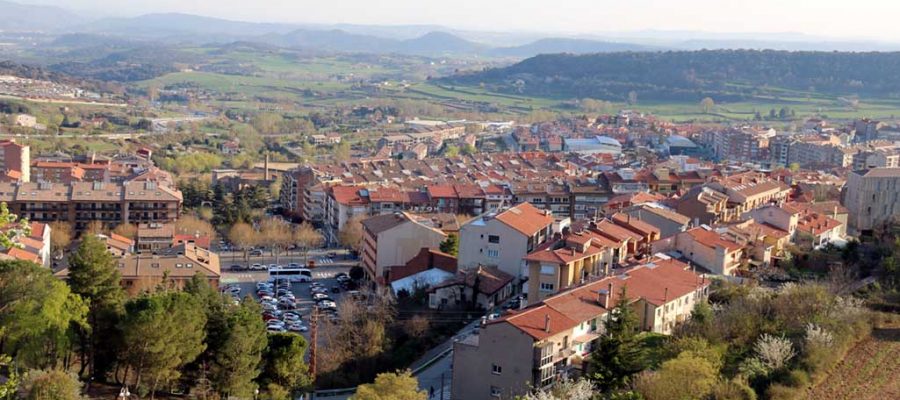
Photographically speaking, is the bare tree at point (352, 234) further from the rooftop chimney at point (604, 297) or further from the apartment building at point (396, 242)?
the rooftop chimney at point (604, 297)

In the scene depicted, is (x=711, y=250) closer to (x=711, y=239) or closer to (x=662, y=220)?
(x=711, y=239)

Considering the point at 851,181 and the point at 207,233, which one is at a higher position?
the point at 851,181

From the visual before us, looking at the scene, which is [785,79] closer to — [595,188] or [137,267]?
[595,188]

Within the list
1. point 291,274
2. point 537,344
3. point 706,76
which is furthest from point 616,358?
point 706,76

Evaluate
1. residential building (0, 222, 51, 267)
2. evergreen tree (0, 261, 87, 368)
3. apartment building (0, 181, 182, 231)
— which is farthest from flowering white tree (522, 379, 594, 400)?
apartment building (0, 181, 182, 231)

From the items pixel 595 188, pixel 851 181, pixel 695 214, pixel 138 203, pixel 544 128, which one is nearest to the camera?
pixel 695 214

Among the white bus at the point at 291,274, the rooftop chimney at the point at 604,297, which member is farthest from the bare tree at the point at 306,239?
the rooftop chimney at the point at 604,297

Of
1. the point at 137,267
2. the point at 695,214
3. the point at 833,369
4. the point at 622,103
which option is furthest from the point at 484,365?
the point at 622,103
